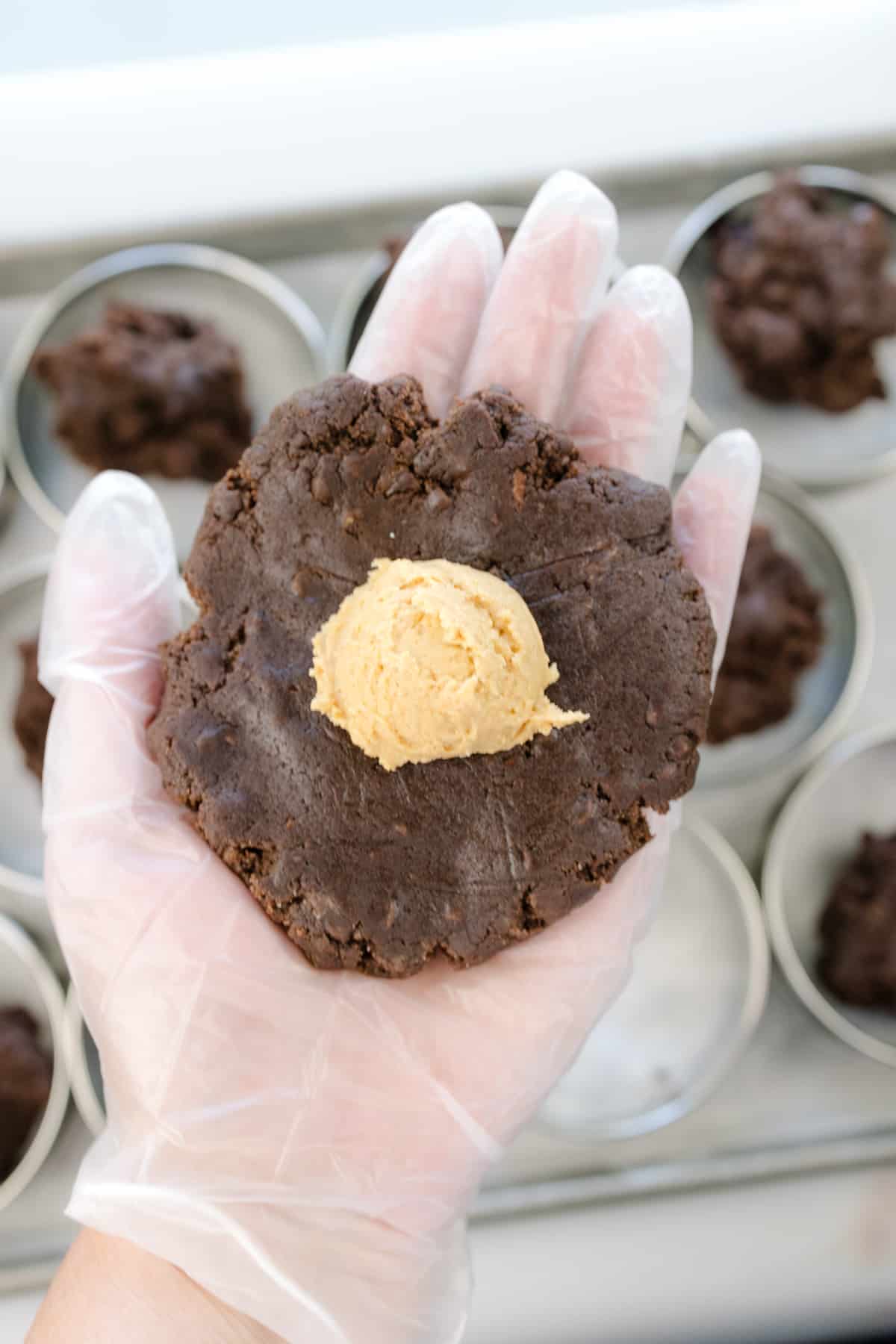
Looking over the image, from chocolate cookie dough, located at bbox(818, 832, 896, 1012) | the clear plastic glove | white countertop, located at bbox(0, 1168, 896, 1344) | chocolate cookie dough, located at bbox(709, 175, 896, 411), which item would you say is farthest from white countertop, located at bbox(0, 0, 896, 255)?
white countertop, located at bbox(0, 1168, 896, 1344)

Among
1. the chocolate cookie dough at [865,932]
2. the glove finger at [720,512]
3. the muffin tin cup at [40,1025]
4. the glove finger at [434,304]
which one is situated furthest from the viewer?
the chocolate cookie dough at [865,932]

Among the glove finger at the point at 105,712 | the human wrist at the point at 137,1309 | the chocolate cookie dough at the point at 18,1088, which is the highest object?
the glove finger at the point at 105,712

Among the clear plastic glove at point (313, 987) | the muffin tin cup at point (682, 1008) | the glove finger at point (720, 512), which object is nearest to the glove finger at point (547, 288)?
the clear plastic glove at point (313, 987)

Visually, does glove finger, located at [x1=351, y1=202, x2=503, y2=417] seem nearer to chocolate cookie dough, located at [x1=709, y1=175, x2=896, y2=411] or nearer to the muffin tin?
the muffin tin

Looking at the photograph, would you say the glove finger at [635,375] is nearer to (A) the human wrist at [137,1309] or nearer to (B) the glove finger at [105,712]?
(B) the glove finger at [105,712]

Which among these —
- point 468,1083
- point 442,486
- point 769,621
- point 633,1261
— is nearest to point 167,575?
point 442,486

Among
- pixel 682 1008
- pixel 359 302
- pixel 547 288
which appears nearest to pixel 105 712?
pixel 547 288

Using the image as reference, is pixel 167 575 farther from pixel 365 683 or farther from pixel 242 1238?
pixel 242 1238
